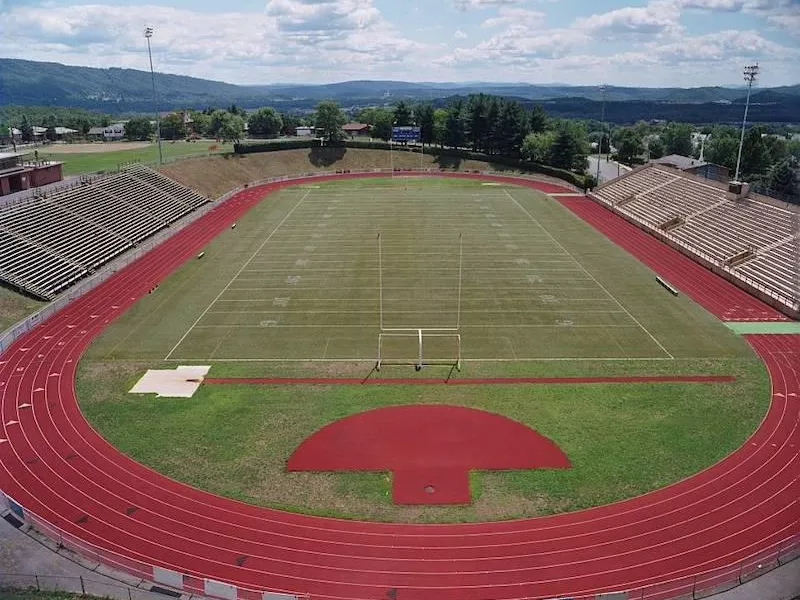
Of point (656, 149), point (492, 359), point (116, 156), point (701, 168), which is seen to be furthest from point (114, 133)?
point (492, 359)

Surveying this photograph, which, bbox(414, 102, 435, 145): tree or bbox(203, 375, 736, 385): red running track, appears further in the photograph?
bbox(414, 102, 435, 145): tree

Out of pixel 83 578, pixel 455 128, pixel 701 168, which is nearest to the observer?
pixel 83 578

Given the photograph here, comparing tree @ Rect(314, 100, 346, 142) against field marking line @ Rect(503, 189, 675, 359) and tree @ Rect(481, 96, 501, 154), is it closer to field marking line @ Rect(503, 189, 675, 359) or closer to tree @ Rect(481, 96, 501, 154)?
tree @ Rect(481, 96, 501, 154)

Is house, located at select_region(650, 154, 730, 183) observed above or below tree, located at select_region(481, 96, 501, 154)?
below

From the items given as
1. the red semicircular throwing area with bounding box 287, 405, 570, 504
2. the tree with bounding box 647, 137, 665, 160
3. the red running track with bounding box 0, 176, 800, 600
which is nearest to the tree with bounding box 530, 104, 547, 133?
the tree with bounding box 647, 137, 665, 160

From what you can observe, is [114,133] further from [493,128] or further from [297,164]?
[493,128]

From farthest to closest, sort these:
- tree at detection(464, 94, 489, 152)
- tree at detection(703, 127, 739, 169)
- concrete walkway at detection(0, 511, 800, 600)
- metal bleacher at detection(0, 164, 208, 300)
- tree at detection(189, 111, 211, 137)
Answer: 1. tree at detection(189, 111, 211, 137)
2. tree at detection(464, 94, 489, 152)
3. tree at detection(703, 127, 739, 169)
4. metal bleacher at detection(0, 164, 208, 300)
5. concrete walkway at detection(0, 511, 800, 600)

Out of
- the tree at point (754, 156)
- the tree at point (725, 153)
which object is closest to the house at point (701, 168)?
the tree at point (754, 156)
